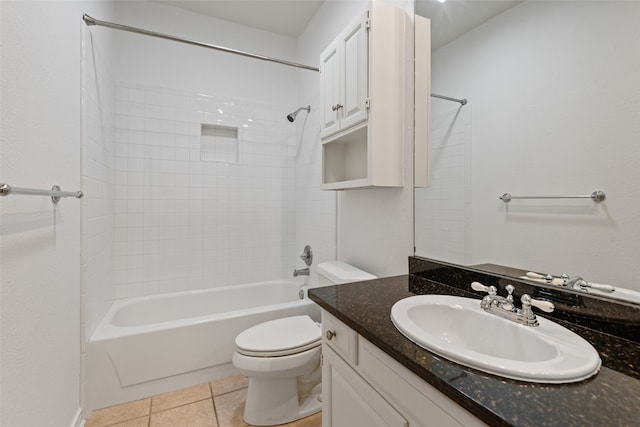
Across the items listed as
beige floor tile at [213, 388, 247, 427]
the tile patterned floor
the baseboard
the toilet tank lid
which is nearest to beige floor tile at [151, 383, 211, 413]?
the tile patterned floor

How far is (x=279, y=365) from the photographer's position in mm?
1420

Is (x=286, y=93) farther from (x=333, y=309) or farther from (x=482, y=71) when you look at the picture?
(x=333, y=309)

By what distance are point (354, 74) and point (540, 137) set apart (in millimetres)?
874

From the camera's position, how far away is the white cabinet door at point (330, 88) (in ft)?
5.07

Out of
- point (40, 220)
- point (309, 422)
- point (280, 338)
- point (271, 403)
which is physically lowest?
point (309, 422)

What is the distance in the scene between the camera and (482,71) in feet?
3.42

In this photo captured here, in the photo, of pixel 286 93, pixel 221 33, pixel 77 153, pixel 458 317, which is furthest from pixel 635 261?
pixel 221 33

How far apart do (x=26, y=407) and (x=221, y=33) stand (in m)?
2.84

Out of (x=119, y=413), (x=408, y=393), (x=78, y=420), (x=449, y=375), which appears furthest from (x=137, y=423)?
(x=449, y=375)

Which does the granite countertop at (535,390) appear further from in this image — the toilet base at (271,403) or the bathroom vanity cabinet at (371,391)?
the toilet base at (271,403)

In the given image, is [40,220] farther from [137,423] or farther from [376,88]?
[376,88]

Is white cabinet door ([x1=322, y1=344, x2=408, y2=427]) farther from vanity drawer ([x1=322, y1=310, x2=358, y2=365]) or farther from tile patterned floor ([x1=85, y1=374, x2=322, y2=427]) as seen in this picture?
tile patterned floor ([x1=85, y1=374, x2=322, y2=427])

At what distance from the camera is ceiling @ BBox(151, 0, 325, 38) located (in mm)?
2318

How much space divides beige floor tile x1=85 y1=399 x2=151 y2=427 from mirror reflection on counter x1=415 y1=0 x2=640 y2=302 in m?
1.84
